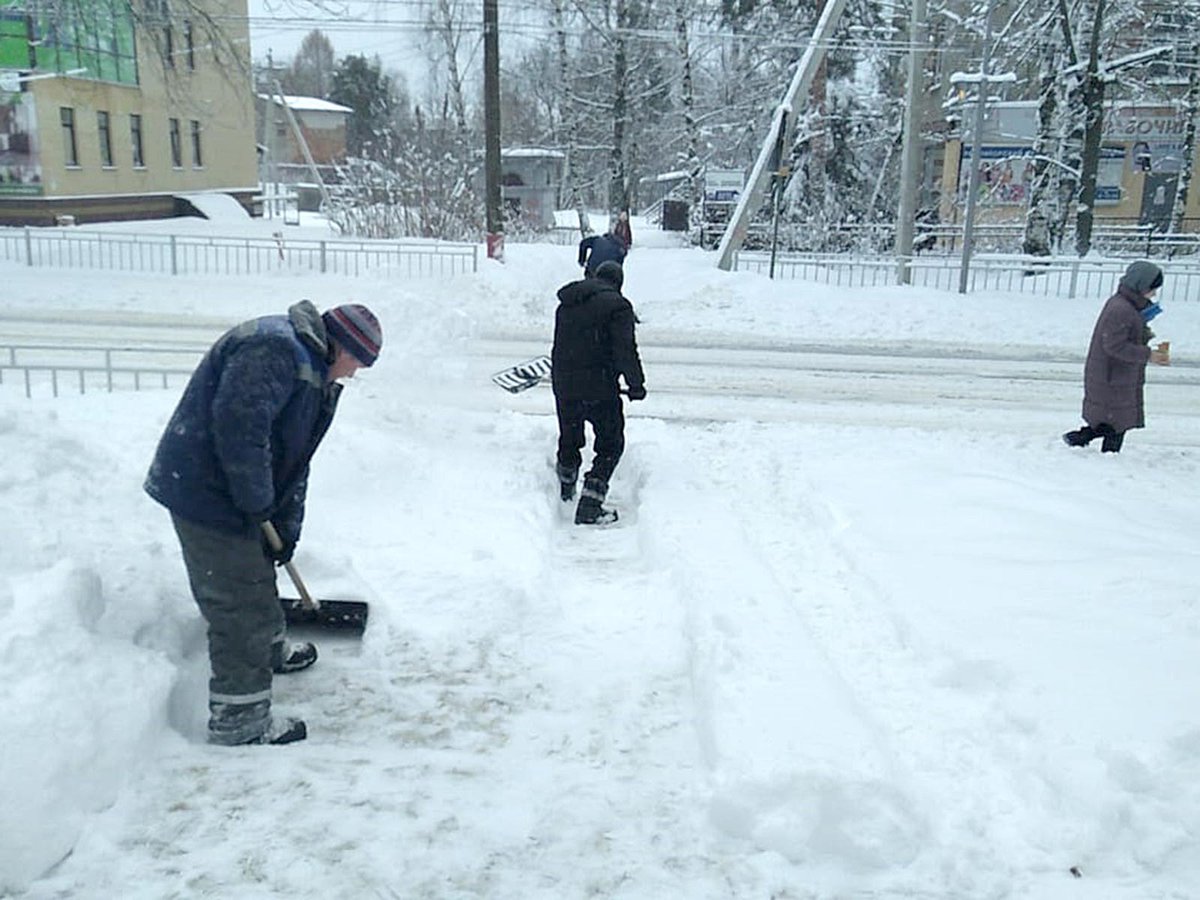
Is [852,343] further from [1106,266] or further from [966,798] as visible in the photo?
[966,798]

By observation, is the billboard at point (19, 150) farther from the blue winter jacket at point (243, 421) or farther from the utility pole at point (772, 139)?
the blue winter jacket at point (243, 421)

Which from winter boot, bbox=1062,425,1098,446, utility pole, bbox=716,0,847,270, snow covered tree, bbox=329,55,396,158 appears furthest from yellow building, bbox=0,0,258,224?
snow covered tree, bbox=329,55,396,158

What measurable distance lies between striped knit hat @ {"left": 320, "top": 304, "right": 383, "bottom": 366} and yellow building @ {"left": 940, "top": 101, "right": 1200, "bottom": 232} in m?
29.4

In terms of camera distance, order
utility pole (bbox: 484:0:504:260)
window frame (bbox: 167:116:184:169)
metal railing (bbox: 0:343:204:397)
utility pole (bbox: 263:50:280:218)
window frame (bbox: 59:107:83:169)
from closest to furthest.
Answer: metal railing (bbox: 0:343:204:397) < utility pole (bbox: 484:0:504:260) < window frame (bbox: 59:107:83:169) < window frame (bbox: 167:116:184:169) < utility pole (bbox: 263:50:280:218)

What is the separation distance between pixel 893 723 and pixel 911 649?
2.42 feet

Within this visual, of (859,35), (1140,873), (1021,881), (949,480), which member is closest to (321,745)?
(1021,881)

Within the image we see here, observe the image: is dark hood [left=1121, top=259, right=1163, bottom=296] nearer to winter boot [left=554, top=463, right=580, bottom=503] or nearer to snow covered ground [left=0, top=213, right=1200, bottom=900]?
snow covered ground [left=0, top=213, right=1200, bottom=900]

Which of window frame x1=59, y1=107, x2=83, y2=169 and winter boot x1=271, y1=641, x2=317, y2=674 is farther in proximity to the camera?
window frame x1=59, y1=107, x2=83, y2=169

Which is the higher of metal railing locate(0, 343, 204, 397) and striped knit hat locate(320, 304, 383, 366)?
striped knit hat locate(320, 304, 383, 366)

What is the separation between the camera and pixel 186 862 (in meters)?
3.12

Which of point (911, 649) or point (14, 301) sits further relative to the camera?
point (14, 301)

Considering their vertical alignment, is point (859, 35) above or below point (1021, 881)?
above

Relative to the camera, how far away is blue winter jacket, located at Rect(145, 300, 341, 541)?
3.54m

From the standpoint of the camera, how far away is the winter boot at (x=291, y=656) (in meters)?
4.35
